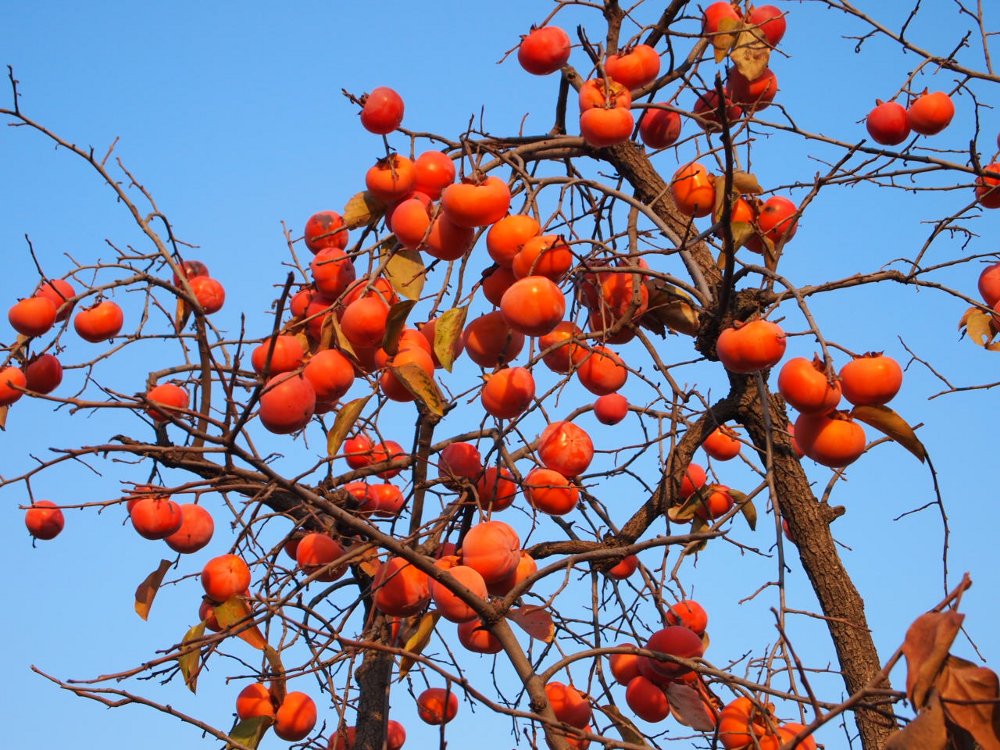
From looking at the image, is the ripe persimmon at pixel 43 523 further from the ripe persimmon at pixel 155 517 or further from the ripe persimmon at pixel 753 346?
the ripe persimmon at pixel 753 346

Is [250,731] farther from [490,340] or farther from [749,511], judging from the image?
[749,511]

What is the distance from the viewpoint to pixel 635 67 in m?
2.35

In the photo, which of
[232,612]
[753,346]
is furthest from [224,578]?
[753,346]

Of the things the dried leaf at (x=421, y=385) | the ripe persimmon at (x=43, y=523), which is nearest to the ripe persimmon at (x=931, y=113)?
the dried leaf at (x=421, y=385)

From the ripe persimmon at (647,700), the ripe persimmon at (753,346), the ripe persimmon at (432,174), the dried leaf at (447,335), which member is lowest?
the ripe persimmon at (647,700)

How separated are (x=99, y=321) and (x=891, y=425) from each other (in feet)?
6.83

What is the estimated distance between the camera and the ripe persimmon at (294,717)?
241 centimetres

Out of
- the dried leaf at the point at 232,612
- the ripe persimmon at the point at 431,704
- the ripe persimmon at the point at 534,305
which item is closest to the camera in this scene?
the ripe persimmon at the point at 534,305

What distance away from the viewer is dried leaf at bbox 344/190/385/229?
2275 mm

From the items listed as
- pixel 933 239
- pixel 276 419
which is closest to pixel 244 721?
pixel 276 419

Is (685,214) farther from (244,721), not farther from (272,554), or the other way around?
(244,721)

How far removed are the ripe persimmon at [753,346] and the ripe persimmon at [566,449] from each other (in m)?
0.42

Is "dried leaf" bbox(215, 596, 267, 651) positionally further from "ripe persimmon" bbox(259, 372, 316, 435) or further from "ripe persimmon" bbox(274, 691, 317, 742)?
"ripe persimmon" bbox(259, 372, 316, 435)

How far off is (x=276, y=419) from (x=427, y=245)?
0.46m
